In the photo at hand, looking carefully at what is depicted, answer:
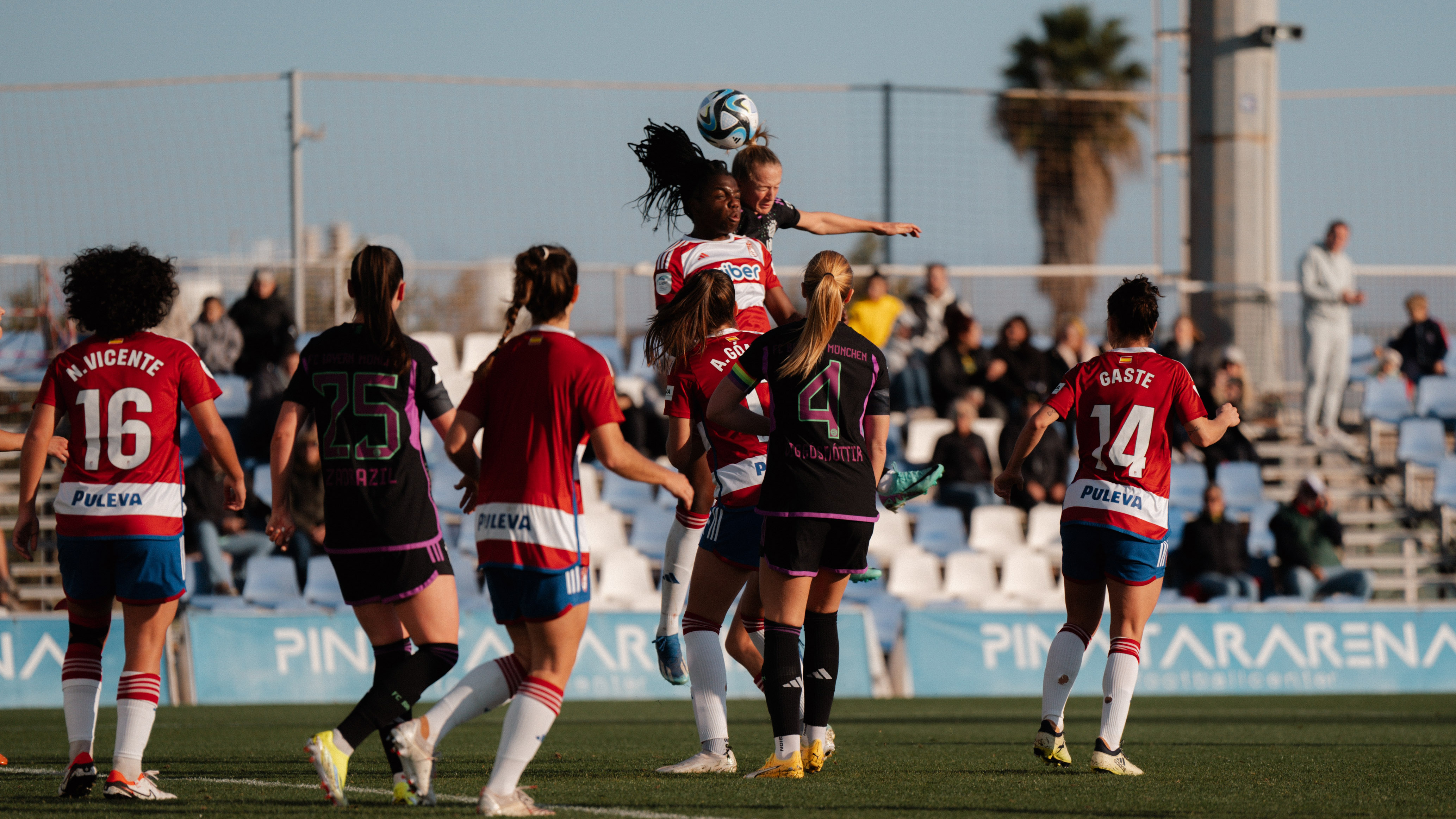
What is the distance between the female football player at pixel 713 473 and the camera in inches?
248

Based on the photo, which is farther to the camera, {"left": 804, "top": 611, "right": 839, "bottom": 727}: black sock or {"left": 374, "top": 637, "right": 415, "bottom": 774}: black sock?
{"left": 804, "top": 611, "right": 839, "bottom": 727}: black sock

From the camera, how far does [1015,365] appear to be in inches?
615

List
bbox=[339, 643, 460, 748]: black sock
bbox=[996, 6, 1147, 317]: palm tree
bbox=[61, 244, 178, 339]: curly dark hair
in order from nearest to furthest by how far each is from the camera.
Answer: bbox=[339, 643, 460, 748]: black sock < bbox=[61, 244, 178, 339]: curly dark hair < bbox=[996, 6, 1147, 317]: palm tree

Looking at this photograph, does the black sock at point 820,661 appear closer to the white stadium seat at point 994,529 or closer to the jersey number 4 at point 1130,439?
the jersey number 4 at point 1130,439

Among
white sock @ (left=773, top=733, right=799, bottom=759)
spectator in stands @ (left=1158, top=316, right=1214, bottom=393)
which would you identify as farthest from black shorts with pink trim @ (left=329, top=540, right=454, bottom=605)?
spectator in stands @ (left=1158, top=316, right=1214, bottom=393)

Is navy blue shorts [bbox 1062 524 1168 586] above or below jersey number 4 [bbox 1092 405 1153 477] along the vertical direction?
below

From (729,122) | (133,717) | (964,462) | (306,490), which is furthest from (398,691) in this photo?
(964,462)

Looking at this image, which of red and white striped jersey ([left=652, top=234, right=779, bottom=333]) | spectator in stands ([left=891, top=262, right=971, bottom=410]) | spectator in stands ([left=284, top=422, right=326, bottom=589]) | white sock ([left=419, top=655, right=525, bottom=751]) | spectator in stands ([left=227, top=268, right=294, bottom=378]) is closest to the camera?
white sock ([left=419, top=655, right=525, bottom=751])

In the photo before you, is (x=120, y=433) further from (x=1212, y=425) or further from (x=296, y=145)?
(x=296, y=145)

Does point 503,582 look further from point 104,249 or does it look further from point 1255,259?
point 1255,259

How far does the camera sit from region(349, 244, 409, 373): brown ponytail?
5.34 meters

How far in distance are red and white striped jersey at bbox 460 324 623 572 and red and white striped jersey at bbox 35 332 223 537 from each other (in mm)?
1431

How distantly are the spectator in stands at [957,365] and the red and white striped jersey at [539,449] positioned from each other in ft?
35.3

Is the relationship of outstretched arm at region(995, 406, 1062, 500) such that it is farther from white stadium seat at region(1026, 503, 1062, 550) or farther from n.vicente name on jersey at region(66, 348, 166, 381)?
white stadium seat at region(1026, 503, 1062, 550)
